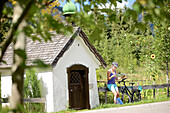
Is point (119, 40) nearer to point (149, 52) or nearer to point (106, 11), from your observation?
point (149, 52)

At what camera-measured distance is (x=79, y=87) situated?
1447 centimetres

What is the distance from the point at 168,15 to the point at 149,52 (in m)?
17.0

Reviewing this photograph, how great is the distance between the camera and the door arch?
14030mm

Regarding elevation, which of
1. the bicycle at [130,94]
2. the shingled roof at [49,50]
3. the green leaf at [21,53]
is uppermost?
the shingled roof at [49,50]

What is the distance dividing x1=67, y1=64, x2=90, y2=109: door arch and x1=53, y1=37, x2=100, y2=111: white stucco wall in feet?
0.80

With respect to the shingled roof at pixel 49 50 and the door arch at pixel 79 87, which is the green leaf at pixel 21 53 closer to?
the shingled roof at pixel 49 50

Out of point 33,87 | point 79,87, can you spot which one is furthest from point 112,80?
point 33,87

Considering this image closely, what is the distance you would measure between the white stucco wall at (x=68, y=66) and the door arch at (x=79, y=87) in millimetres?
243

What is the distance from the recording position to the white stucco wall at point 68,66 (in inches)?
510

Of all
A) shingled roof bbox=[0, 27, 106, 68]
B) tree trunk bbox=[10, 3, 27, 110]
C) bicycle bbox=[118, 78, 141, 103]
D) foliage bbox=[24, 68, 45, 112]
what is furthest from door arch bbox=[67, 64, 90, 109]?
tree trunk bbox=[10, 3, 27, 110]

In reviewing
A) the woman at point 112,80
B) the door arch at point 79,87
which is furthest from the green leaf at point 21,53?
the woman at point 112,80

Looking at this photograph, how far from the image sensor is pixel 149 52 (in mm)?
19203

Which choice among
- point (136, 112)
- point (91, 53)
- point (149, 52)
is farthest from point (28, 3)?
point (149, 52)

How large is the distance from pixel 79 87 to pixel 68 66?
134 centimetres
